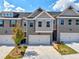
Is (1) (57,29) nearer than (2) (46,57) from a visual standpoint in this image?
No

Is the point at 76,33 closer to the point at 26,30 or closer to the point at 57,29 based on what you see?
the point at 57,29

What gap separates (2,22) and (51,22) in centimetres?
1178

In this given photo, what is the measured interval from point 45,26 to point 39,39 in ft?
11.1

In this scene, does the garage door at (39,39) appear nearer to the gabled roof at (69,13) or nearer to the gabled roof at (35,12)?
the gabled roof at (35,12)

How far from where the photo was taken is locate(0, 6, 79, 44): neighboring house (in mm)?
44312

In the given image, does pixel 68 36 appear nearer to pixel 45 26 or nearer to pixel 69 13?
pixel 69 13

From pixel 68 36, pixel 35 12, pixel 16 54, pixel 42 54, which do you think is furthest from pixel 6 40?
pixel 42 54

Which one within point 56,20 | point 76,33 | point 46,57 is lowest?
point 46,57

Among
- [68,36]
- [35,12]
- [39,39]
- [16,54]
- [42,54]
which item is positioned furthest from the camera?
[35,12]

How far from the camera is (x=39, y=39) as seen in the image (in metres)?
45.3

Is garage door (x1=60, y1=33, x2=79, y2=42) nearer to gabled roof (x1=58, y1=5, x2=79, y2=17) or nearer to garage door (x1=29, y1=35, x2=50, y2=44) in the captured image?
garage door (x1=29, y1=35, x2=50, y2=44)

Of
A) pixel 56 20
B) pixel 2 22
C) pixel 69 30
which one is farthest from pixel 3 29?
pixel 69 30

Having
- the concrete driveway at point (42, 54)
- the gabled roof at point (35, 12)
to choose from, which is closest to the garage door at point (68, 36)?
the gabled roof at point (35, 12)

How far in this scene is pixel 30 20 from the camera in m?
45.3
